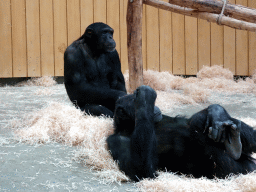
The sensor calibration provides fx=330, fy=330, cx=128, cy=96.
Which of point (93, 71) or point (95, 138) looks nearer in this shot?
point (95, 138)

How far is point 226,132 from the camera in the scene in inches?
85.3

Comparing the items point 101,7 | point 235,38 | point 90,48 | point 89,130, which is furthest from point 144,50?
point 89,130

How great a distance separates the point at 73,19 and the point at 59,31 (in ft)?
1.40

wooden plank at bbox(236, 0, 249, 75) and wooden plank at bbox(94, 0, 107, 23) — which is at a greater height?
wooden plank at bbox(94, 0, 107, 23)

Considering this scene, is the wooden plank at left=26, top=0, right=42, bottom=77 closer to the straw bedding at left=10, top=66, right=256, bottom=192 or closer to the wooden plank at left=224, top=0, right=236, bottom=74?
the straw bedding at left=10, top=66, right=256, bottom=192

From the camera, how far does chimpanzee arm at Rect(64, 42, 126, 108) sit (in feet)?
13.1

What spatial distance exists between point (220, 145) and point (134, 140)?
59 cm

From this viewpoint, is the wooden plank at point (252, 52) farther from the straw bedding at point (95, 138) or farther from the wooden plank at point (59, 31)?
the wooden plank at point (59, 31)

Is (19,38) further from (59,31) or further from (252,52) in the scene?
(252,52)

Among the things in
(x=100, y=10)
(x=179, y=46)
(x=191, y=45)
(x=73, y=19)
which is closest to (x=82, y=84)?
(x=73, y=19)

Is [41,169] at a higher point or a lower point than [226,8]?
lower

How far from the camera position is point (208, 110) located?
2.32 m

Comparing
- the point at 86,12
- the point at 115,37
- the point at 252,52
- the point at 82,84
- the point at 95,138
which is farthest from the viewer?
the point at 252,52

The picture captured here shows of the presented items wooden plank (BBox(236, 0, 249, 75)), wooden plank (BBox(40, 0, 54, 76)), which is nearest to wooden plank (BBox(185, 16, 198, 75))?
wooden plank (BBox(236, 0, 249, 75))
